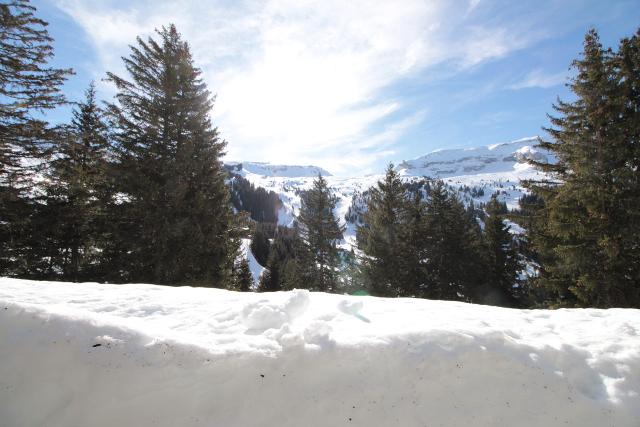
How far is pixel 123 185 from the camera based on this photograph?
40.6 ft

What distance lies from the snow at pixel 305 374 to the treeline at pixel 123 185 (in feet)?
29.6

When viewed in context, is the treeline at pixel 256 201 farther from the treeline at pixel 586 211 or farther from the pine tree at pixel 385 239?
the treeline at pixel 586 211

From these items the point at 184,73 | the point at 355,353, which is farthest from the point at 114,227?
the point at 355,353

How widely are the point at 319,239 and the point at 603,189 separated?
17.0 m

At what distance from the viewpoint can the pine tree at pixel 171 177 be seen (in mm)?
12250

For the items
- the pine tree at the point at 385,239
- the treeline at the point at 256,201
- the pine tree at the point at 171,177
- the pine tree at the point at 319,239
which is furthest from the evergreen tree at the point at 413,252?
the treeline at the point at 256,201

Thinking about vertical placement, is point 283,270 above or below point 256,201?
below

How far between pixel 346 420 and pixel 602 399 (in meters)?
2.66

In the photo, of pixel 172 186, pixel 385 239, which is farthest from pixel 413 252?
pixel 172 186

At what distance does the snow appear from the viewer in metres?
→ 3.00

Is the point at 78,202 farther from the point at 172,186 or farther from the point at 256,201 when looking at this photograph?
the point at 256,201

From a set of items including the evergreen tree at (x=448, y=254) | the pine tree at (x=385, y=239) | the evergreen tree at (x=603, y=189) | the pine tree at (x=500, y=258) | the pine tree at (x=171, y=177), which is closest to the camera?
the evergreen tree at (x=603, y=189)

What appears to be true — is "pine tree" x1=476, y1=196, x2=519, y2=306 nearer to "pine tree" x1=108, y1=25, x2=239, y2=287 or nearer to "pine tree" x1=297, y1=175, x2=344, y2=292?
"pine tree" x1=297, y1=175, x2=344, y2=292

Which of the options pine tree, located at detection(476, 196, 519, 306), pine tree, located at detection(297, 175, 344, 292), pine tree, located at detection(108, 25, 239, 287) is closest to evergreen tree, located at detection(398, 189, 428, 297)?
pine tree, located at detection(297, 175, 344, 292)
